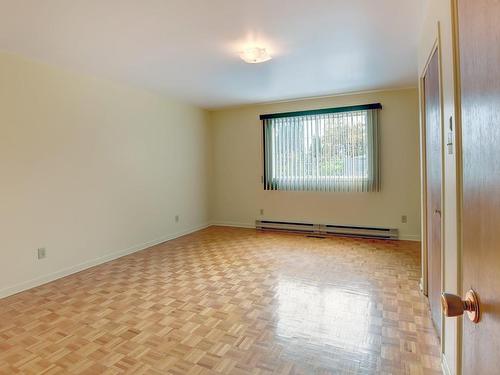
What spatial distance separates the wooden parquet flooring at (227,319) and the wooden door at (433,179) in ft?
0.82

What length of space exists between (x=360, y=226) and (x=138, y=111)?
3.96 meters

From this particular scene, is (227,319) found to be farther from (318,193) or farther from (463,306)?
(318,193)

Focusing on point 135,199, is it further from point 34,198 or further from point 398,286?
point 398,286

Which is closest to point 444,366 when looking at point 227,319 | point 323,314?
point 323,314

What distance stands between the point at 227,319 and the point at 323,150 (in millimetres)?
3507

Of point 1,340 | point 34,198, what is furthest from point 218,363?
point 34,198

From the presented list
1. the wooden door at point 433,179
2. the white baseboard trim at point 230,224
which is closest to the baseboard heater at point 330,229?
the white baseboard trim at point 230,224

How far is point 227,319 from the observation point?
2.34 m

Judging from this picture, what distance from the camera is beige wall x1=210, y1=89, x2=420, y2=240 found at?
15.3 feet

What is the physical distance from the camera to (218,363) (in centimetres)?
181

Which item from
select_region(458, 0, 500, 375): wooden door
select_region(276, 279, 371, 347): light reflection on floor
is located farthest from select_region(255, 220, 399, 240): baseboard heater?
select_region(458, 0, 500, 375): wooden door

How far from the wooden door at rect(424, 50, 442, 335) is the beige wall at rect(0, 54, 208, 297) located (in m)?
3.63

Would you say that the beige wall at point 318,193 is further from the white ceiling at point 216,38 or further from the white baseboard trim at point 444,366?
the white baseboard trim at point 444,366

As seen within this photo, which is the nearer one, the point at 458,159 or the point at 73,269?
→ the point at 458,159
